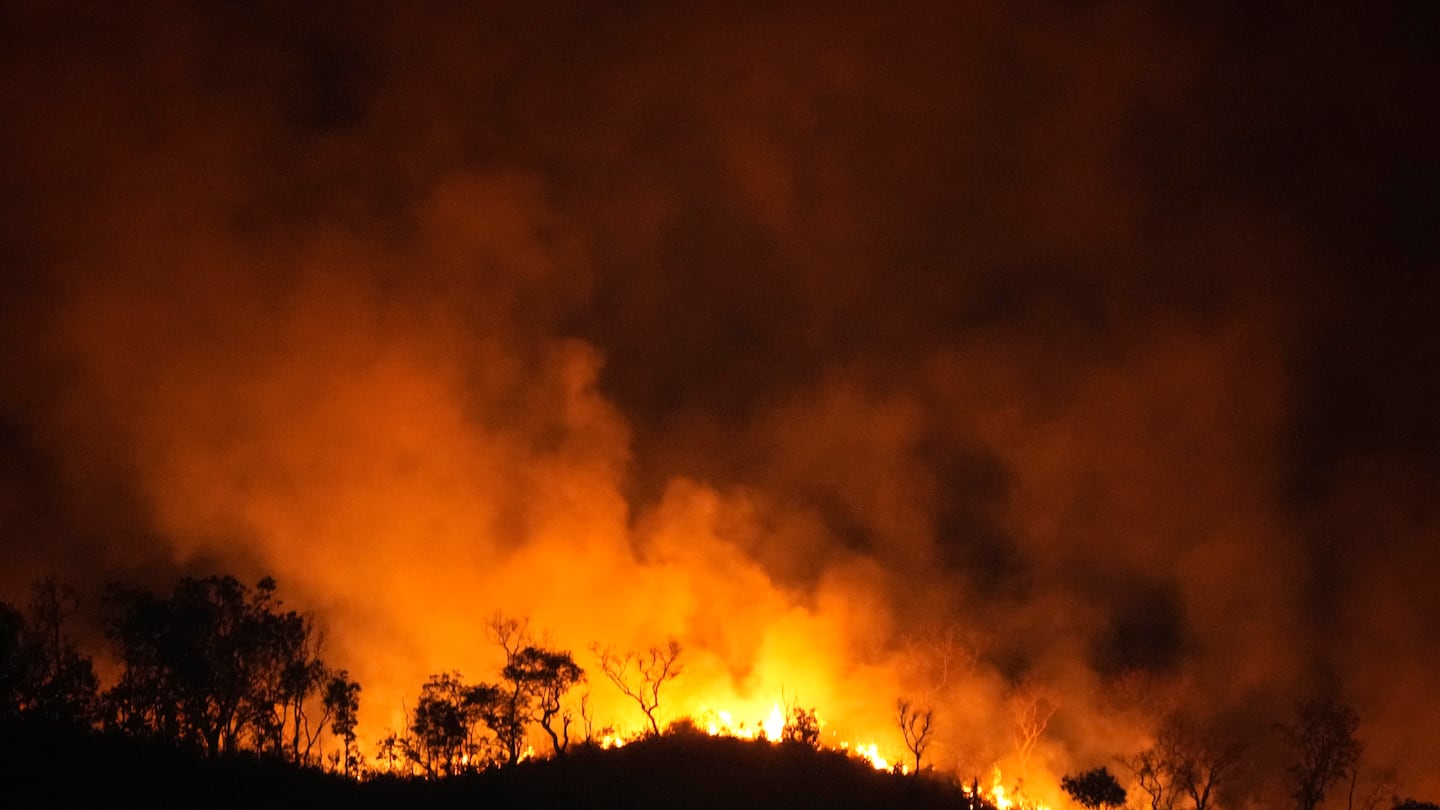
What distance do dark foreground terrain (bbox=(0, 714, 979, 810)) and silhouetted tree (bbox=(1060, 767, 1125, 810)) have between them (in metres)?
5.83

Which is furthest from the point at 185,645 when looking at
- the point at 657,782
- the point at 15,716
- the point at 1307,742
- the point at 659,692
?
the point at 1307,742

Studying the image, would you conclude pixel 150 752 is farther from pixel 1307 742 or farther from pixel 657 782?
pixel 1307 742

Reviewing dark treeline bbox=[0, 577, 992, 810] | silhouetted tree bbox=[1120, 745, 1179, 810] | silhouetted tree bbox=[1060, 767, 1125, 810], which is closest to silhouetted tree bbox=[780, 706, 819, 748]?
dark treeline bbox=[0, 577, 992, 810]

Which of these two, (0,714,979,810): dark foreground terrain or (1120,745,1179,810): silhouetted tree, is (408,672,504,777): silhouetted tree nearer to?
(0,714,979,810): dark foreground terrain

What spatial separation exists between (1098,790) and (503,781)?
2755 cm

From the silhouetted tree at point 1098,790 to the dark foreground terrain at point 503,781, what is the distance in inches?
230

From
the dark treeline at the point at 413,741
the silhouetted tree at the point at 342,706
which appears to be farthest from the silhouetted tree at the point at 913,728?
the silhouetted tree at the point at 342,706

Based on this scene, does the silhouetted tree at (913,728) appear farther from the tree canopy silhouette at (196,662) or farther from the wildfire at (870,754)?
the tree canopy silhouette at (196,662)

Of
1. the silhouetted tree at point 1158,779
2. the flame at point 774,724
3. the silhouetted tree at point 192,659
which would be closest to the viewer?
the silhouetted tree at point 192,659

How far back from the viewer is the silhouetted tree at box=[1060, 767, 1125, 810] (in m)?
46.9

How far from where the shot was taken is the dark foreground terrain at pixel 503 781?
2586cm

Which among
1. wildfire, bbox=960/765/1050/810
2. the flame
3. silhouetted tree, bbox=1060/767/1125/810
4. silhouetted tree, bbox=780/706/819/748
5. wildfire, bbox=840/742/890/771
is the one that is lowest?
silhouetted tree, bbox=1060/767/1125/810

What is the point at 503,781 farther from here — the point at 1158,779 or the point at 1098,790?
the point at 1158,779

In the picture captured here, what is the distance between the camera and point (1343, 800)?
50.8 m
